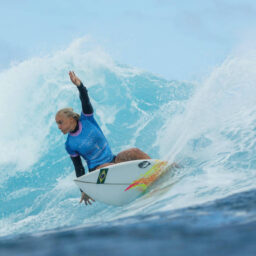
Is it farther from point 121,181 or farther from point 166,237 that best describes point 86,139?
point 166,237

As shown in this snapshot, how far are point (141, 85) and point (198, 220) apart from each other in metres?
18.3

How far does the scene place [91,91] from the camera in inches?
752

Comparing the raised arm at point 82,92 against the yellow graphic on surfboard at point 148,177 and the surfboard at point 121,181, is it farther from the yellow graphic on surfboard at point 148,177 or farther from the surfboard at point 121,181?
the yellow graphic on surfboard at point 148,177

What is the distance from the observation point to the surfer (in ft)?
18.9

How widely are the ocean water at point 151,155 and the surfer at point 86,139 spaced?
680mm

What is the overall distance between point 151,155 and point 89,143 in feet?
21.4

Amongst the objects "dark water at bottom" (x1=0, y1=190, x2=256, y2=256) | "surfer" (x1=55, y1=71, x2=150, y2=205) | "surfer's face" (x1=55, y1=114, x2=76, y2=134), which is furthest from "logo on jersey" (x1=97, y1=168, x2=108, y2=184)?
"dark water at bottom" (x1=0, y1=190, x2=256, y2=256)

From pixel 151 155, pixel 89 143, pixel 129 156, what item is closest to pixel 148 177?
pixel 129 156

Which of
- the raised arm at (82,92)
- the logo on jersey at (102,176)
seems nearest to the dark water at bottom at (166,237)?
the logo on jersey at (102,176)

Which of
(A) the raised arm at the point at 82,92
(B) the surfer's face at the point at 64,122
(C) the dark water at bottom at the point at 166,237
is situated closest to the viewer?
(C) the dark water at bottom at the point at 166,237

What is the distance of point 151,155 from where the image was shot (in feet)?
40.1

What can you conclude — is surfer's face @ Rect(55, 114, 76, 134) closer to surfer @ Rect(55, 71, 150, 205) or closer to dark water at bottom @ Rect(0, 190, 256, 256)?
surfer @ Rect(55, 71, 150, 205)

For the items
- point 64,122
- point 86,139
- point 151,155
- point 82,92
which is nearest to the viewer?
point 82,92

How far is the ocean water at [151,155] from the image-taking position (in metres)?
2.57
